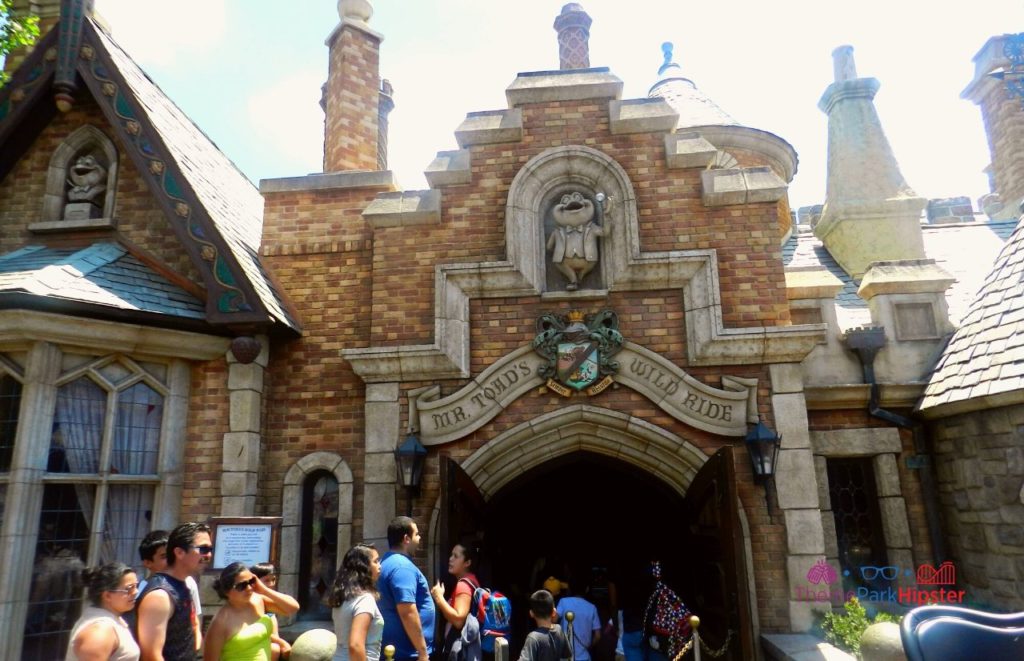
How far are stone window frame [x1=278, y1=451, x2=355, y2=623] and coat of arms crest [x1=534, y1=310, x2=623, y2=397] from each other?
2.39 meters

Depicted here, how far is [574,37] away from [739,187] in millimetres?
4868

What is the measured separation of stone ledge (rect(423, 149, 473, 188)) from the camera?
7.81 meters

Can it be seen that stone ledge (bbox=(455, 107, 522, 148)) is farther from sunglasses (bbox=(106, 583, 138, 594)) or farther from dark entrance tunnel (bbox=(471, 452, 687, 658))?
sunglasses (bbox=(106, 583, 138, 594))

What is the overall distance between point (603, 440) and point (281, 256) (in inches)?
167

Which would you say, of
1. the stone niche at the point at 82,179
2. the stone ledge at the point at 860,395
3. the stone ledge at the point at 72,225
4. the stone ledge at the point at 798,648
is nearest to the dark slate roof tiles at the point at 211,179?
the stone niche at the point at 82,179

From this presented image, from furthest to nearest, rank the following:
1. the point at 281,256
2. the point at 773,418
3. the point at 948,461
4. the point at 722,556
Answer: the point at 281,256
the point at 948,461
the point at 773,418
the point at 722,556

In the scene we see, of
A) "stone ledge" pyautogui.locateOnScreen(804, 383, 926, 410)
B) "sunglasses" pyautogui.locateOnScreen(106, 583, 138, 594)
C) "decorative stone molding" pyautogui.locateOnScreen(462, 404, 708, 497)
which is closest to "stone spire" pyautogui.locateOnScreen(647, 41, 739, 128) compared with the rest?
"stone ledge" pyautogui.locateOnScreen(804, 383, 926, 410)

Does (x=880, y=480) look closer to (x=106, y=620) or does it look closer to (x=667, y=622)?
(x=667, y=622)

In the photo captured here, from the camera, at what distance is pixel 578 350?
7.22 metres

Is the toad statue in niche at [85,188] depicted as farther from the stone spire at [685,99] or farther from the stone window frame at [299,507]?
the stone spire at [685,99]

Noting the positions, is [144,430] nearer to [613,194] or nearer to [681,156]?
[613,194]

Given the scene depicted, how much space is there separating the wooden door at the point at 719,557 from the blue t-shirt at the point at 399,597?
2.74 m

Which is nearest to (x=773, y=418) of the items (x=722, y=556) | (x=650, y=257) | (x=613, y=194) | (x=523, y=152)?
(x=722, y=556)

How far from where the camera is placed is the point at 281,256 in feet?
27.0
